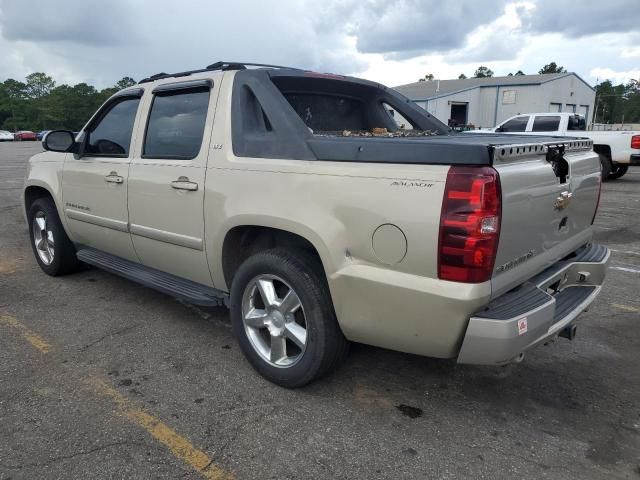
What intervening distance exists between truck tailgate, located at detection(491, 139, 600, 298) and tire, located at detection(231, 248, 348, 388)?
3.07 ft

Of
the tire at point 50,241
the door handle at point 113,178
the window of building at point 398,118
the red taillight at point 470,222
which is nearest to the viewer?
the red taillight at point 470,222

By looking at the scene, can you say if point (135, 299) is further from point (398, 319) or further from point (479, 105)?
point (479, 105)

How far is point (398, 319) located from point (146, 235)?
2.15m

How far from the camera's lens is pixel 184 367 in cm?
332

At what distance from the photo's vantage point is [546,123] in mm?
14516

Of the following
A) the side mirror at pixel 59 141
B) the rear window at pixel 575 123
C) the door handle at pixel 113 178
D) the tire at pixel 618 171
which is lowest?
the tire at pixel 618 171

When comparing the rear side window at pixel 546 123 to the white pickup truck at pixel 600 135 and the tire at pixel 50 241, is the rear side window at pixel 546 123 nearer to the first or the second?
the white pickup truck at pixel 600 135

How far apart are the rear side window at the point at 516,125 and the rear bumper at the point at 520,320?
Result: 13035 millimetres

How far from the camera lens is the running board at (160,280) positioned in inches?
136

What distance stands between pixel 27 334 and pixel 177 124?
1.91 metres

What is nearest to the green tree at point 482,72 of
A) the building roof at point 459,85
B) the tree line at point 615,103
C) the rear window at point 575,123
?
the tree line at point 615,103

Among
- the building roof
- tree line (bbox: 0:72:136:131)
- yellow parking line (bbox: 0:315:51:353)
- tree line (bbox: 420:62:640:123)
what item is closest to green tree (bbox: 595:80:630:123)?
tree line (bbox: 420:62:640:123)

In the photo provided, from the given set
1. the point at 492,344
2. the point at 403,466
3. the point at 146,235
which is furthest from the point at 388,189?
the point at 146,235

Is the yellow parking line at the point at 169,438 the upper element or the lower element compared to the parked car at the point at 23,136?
upper
